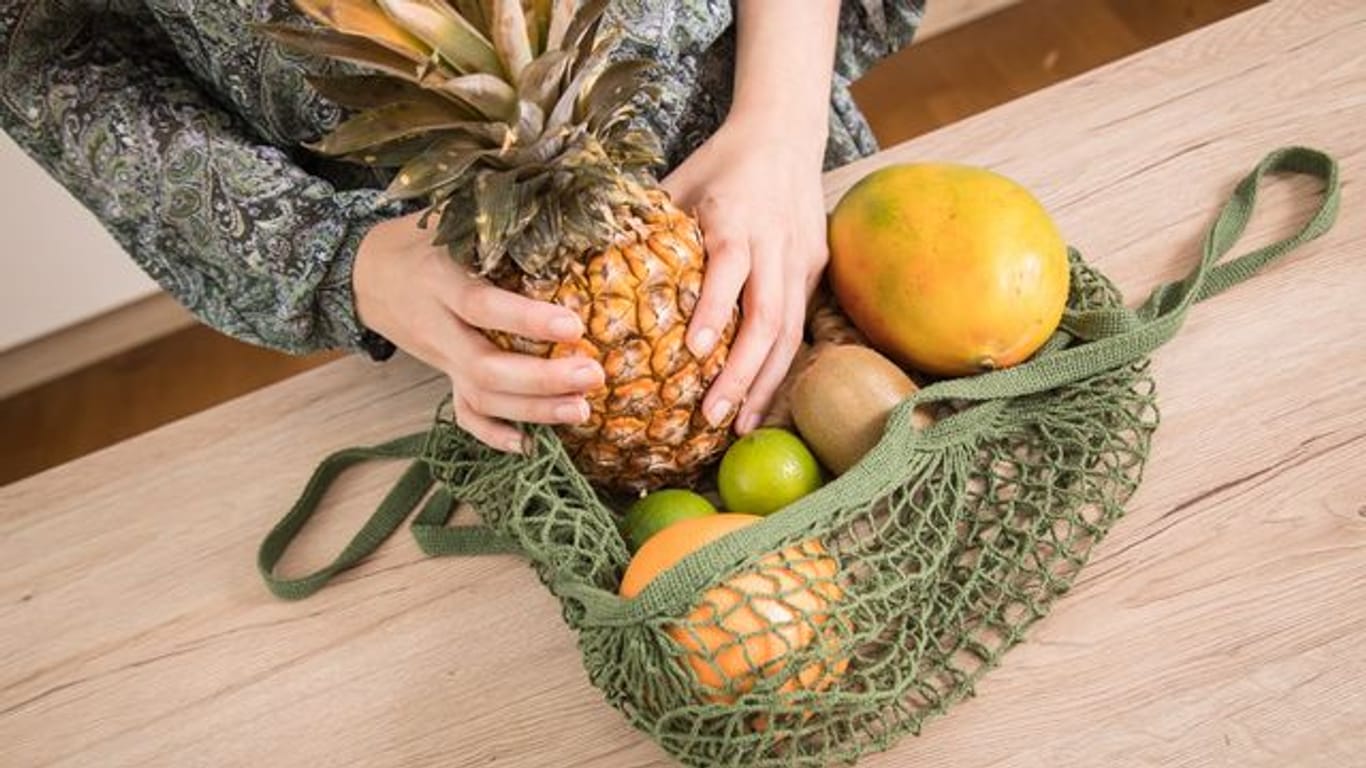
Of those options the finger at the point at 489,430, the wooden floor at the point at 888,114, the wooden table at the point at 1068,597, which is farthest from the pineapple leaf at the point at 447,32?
the wooden floor at the point at 888,114

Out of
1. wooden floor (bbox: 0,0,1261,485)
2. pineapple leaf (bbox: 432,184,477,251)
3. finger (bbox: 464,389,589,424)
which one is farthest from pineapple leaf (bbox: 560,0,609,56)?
wooden floor (bbox: 0,0,1261,485)

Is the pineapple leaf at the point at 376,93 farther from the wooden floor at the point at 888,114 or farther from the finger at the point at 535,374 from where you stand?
the wooden floor at the point at 888,114

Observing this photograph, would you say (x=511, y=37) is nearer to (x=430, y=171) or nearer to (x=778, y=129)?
(x=430, y=171)

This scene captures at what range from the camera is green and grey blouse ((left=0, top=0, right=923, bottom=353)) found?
100 cm

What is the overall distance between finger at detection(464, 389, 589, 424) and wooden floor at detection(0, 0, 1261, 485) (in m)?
1.69

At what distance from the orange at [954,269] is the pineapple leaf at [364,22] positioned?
0.35m

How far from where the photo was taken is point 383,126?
2.42ft

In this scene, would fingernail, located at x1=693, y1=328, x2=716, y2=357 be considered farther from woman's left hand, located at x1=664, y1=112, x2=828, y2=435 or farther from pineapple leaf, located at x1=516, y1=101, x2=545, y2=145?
pineapple leaf, located at x1=516, y1=101, x2=545, y2=145

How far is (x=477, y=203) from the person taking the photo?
0.75 m

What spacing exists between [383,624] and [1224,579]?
0.58 metres

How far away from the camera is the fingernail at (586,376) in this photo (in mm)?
778

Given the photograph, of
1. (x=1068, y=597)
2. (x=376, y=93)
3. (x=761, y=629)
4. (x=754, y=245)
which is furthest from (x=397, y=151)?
(x=1068, y=597)

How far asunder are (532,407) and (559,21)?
25cm

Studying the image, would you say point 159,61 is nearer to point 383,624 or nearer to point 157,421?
point 383,624
